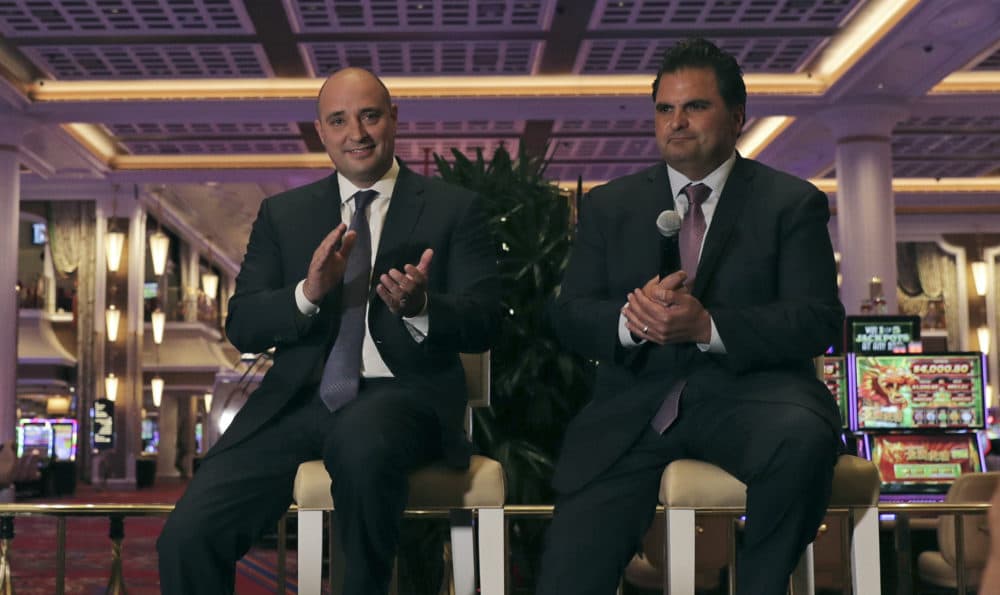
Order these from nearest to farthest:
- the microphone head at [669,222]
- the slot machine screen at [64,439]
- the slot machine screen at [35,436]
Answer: the microphone head at [669,222] → the slot machine screen at [64,439] → the slot machine screen at [35,436]

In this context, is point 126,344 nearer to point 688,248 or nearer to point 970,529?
point 970,529

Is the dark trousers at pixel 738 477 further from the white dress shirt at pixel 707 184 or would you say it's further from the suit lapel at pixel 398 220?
the suit lapel at pixel 398 220

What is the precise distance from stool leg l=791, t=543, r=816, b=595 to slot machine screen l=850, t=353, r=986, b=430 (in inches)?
167

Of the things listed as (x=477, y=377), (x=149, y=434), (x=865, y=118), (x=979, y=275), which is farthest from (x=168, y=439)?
(x=477, y=377)

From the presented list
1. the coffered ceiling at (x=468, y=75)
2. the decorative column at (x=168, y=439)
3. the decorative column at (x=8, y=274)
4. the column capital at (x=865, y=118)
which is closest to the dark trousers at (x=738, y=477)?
the coffered ceiling at (x=468, y=75)

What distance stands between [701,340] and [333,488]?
2.48ft

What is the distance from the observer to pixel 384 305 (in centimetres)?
242

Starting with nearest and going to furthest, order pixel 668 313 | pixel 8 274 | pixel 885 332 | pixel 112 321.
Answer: pixel 668 313 < pixel 885 332 < pixel 8 274 < pixel 112 321

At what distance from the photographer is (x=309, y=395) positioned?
2430 millimetres

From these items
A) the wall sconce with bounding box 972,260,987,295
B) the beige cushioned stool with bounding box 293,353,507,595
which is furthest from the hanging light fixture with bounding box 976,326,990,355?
the beige cushioned stool with bounding box 293,353,507,595

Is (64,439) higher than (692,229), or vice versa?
(692,229)

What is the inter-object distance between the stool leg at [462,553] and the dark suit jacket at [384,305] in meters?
0.19

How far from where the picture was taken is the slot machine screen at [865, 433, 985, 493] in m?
6.29

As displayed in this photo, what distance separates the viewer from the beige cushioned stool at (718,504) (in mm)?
2178
